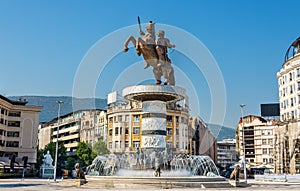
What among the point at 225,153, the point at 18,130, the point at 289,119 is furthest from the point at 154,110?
the point at 225,153

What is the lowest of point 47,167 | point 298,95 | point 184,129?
point 47,167

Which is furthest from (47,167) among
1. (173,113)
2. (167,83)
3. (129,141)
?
(167,83)

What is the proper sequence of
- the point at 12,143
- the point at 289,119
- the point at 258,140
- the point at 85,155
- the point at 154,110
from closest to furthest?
the point at 154,110 → the point at 289,119 → the point at 12,143 → the point at 85,155 → the point at 258,140

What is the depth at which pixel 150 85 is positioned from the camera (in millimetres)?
28969

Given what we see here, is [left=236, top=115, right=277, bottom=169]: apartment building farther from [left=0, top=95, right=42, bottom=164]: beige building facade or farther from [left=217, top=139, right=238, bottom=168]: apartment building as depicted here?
[left=0, top=95, right=42, bottom=164]: beige building facade

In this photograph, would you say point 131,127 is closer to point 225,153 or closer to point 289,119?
point 289,119

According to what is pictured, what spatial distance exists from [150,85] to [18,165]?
4371cm

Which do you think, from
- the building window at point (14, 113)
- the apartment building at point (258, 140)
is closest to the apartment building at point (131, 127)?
the building window at point (14, 113)

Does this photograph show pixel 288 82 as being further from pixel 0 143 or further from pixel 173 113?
pixel 0 143

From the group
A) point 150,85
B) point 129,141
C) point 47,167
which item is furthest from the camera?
point 129,141

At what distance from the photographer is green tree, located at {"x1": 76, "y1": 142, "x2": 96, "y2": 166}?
72.9 metres

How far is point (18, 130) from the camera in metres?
72.6

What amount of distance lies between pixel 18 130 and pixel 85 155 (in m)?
14.2

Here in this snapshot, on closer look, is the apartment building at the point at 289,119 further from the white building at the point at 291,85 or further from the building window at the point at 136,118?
the building window at the point at 136,118
